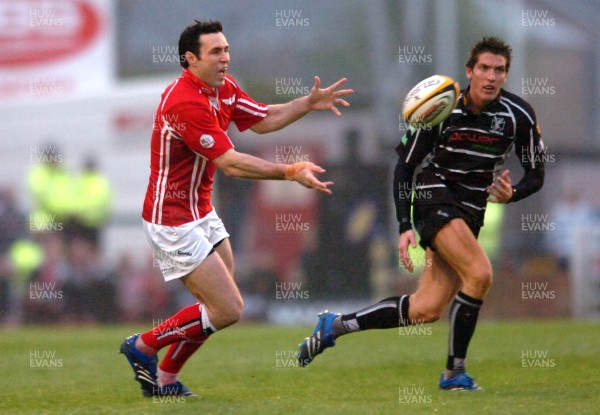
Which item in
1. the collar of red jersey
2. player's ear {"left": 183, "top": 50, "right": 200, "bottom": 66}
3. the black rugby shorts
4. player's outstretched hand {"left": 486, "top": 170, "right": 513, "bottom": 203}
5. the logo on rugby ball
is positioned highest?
player's ear {"left": 183, "top": 50, "right": 200, "bottom": 66}

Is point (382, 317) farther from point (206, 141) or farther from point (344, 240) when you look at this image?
point (344, 240)

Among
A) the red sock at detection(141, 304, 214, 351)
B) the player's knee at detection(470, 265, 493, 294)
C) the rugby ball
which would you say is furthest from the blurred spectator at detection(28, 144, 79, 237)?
the player's knee at detection(470, 265, 493, 294)

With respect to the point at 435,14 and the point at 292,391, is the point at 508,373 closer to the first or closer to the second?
the point at 292,391

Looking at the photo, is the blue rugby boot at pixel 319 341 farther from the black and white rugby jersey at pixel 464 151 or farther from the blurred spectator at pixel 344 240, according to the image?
the blurred spectator at pixel 344 240

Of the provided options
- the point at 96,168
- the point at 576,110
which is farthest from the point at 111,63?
the point at 576,110

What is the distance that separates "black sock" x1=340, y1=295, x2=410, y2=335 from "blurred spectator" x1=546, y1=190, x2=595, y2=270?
32.5ft

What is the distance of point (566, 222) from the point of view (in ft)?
60.3

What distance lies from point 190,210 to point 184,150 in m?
0.36

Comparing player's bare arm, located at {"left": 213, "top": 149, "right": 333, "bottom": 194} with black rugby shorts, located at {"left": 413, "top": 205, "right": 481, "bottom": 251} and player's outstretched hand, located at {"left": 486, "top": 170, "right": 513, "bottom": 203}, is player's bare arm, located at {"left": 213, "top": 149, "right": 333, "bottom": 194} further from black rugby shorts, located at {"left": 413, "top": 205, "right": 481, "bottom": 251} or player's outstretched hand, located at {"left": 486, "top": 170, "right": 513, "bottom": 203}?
player's outstretched hand, located at {"left": 486, "top": 170, "right": 513, "bottom": 203}

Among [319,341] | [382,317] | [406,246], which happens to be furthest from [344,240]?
[406,246]

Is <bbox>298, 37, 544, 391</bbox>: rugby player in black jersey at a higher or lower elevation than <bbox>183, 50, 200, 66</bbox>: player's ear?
lower

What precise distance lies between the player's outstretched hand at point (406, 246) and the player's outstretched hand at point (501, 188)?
625mm

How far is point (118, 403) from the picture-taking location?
7551mm

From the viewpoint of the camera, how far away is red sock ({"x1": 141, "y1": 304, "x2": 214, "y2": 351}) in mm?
7590
